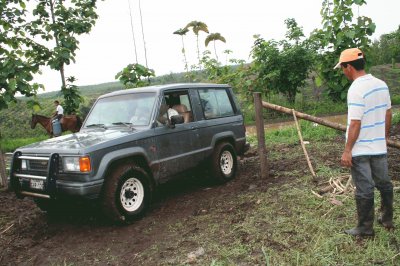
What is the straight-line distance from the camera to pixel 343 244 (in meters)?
3.76

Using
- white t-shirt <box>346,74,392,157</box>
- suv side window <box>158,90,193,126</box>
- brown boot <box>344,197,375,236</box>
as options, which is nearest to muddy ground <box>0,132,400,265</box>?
brown boot <box>344,197,375,236</box>

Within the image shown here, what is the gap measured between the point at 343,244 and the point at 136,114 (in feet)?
11.6

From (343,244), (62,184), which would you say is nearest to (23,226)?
(62,184)

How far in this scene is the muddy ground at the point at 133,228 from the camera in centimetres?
418

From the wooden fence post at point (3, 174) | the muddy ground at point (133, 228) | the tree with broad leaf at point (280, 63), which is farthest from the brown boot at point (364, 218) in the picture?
the tree with broad leaf at point (280, 63)

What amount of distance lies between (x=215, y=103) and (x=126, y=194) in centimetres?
273

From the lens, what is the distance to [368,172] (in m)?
3.61

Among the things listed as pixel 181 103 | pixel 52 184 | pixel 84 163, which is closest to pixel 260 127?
pixel 181 103

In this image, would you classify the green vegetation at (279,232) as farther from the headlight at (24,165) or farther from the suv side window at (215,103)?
the headlight at (24,165)

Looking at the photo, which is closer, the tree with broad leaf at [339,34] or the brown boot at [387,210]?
the brown boot at [387,210]

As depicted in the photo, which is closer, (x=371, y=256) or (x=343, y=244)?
(x=371, y=256)

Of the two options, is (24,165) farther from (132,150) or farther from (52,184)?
(132,150)

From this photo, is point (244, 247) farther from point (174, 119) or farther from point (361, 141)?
point (174, 119)

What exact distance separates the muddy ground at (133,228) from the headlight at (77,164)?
3.08 ft
